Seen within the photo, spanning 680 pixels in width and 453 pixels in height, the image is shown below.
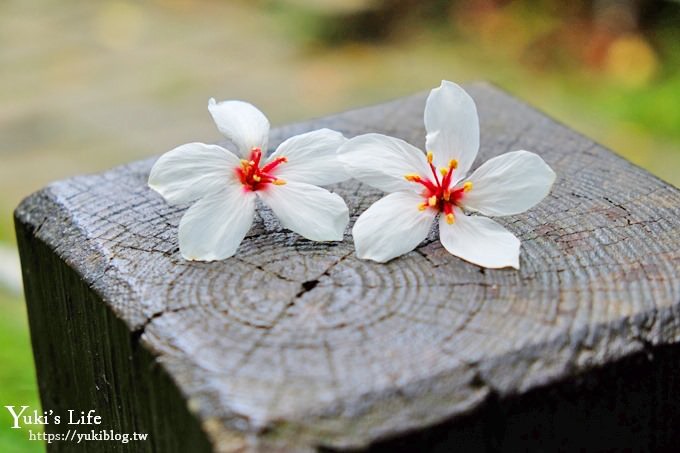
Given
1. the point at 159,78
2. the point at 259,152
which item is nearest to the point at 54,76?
the point at 159,78

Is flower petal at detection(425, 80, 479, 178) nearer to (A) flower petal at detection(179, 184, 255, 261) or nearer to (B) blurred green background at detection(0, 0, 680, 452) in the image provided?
(A) flower petal at detection(179, 184, 255, 261)

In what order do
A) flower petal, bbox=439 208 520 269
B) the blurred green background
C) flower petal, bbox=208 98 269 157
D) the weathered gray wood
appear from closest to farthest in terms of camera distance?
1. the weathered gray wood
2. flower petal, bbox=439 208 520 269
3. flower petal, bbox=208 98 269 157
4. the blurred green background

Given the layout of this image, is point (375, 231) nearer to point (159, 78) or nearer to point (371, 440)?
point (371, 440)

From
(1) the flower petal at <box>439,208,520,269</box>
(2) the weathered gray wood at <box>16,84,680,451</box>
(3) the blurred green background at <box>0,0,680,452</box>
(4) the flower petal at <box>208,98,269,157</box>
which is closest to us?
(2) the weathered gray wood at <box>16,84,680,451</box>

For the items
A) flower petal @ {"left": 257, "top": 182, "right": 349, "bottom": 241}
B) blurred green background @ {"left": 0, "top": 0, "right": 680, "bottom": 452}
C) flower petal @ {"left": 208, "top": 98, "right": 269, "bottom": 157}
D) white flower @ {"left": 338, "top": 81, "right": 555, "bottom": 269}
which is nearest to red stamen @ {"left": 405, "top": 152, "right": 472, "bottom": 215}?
white flower @ {"left": 338, "top": 81, "right": 555, "bottom": 269}

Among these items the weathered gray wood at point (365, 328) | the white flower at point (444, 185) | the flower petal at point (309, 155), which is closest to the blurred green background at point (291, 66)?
the weathered gray wood at point (365, 328)

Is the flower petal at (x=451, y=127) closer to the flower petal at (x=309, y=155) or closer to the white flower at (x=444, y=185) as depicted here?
the white flower at (x=444, y=185)
